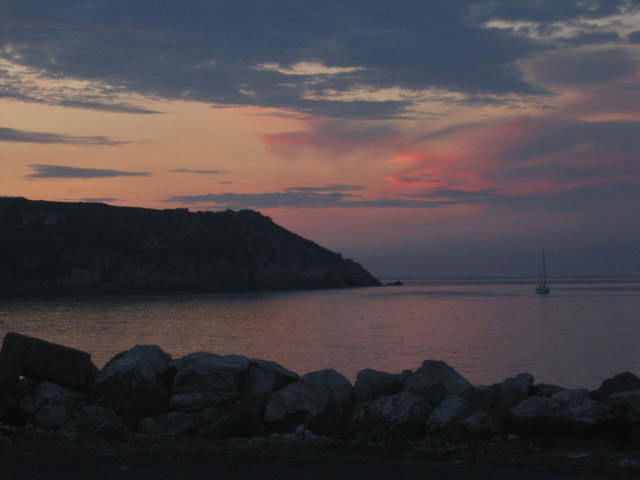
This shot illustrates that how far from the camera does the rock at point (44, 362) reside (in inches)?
510

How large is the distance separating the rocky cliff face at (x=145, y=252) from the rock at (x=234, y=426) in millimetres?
126028

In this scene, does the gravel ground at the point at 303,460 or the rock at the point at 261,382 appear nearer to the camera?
the gravel ground at the point at 303,460

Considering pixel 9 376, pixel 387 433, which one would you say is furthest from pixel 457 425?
pixel 9 376

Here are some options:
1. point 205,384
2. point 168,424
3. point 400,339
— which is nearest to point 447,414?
point 205,384

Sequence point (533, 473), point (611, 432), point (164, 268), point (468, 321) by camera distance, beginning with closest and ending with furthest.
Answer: point (533, 473) → point (611, 432) → point (468, 321) → point (164, 268)

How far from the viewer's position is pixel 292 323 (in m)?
59.3

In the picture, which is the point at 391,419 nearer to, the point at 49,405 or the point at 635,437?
the point at 635,437

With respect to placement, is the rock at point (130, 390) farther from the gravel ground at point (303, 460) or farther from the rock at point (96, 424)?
the gravel ground at point (303, 460)

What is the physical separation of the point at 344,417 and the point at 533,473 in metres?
4.72

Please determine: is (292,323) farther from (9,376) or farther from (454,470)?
(454,470)

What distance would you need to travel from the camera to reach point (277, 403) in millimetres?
12883

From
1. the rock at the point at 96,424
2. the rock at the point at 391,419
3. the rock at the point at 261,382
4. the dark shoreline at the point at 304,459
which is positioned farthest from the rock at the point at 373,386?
the rock at the point at 96,424

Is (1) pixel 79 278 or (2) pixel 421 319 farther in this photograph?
(1) pixel 79 278

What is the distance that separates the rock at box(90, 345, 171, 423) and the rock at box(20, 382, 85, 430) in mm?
470
